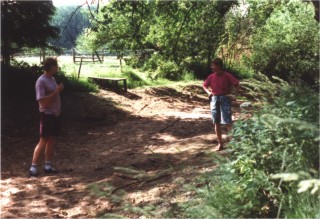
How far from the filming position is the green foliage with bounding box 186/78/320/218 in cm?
320

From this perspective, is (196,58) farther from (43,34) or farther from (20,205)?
(20,205)

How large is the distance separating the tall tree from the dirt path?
2179 mm

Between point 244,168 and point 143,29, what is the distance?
19312 mm

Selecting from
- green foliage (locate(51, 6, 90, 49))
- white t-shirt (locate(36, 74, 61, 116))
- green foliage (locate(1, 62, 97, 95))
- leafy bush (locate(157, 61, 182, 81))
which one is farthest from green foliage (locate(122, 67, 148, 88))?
white t-shirt (locate(36, 74, 61, 116))

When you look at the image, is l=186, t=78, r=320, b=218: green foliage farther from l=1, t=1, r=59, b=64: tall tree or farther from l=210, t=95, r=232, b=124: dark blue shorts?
l=1, t=1, r=59, b=64: tall tree

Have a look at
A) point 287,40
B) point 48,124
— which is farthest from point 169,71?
point 48,124

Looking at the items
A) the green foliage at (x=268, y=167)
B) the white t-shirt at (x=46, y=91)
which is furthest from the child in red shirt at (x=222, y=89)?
the green foliage at (x=268, y=167)

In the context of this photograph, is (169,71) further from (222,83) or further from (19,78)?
(222,83)

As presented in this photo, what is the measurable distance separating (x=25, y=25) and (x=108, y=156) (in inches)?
247

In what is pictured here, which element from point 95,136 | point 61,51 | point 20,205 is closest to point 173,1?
point 61,51

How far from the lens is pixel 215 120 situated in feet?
23.0

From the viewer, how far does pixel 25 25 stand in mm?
12211

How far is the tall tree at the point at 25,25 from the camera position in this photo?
11812mm

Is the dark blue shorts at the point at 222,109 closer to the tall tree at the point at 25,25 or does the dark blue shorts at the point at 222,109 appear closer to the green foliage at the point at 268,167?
the green foliage at the point at 268,167
